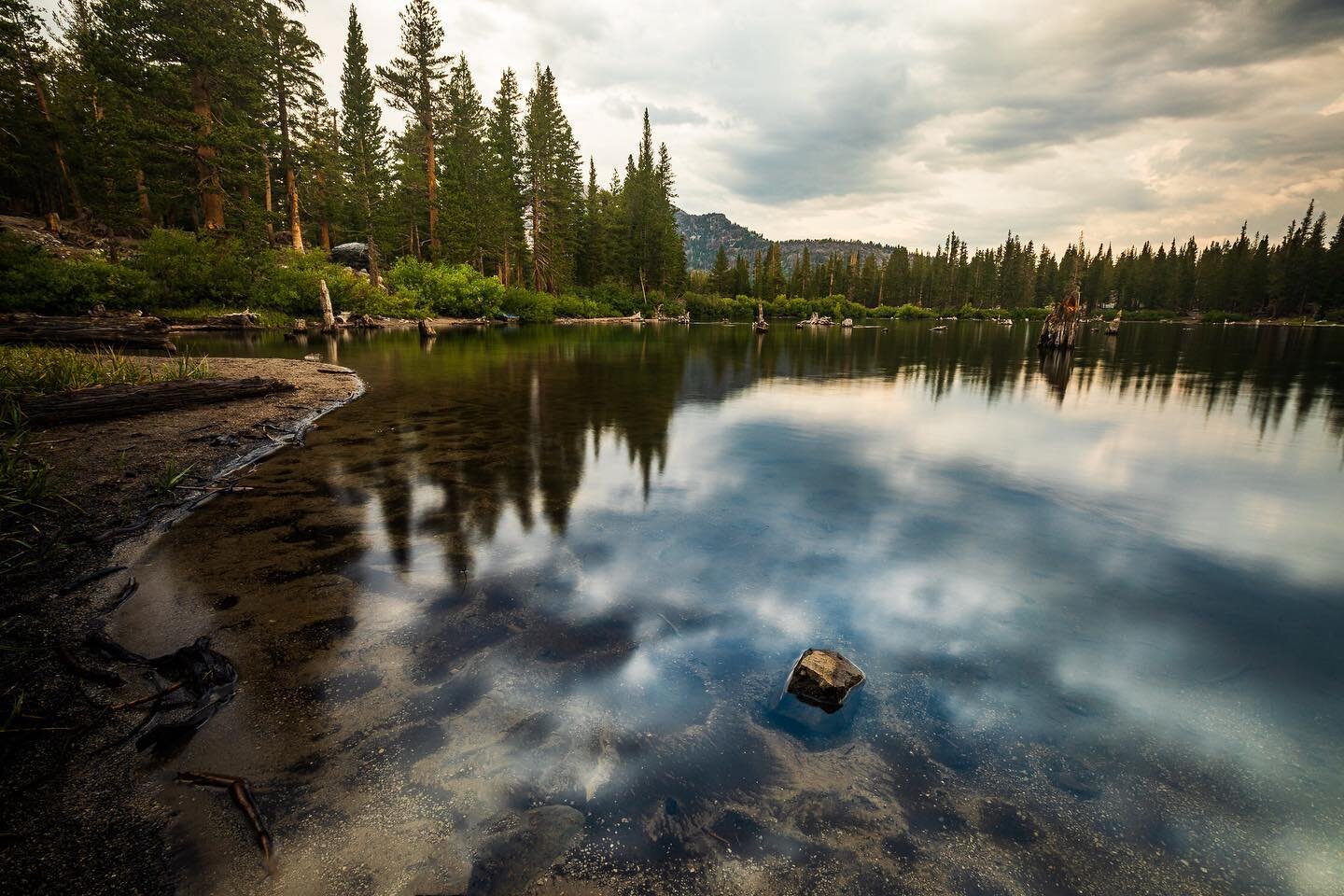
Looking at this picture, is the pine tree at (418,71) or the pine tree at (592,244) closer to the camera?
the pine tree at (418,71)

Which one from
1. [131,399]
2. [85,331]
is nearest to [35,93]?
[85,331]

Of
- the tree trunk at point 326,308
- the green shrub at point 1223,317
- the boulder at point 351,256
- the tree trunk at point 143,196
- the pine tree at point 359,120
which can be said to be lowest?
the tree trunk at point 326,308

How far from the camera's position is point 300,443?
10734mm

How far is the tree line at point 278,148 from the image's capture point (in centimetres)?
3544

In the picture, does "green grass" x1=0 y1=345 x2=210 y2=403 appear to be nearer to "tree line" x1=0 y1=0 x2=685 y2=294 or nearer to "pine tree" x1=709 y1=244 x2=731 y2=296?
"tree line" x1=0 y1=0 x2=685 y2=294

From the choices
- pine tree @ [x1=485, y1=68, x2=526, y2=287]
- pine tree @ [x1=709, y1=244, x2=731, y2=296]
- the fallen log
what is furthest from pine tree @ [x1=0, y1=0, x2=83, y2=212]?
pine tree @ [x1=709, y1=244, x2=731, y2=296]

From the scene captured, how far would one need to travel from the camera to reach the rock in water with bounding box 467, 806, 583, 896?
2711 mm

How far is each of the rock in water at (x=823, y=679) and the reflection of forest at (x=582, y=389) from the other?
153 inches

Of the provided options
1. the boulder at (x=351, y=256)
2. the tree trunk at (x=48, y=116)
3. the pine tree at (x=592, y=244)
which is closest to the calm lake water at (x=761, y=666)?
the boulder at (x=351, y=256)

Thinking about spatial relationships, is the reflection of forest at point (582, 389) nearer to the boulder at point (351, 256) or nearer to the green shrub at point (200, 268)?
the green shrub at point (200, 268)

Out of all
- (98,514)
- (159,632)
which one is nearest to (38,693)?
(159,632)

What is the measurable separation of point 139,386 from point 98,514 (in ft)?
18.9

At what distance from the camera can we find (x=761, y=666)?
4594 mm

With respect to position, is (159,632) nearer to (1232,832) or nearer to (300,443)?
(300,443)
